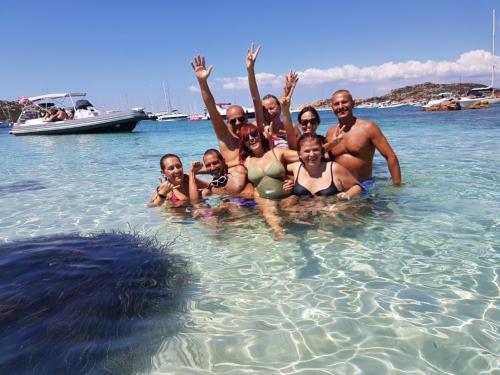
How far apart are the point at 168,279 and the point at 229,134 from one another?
3064 millimetres

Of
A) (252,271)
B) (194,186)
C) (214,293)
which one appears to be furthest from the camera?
(194,186)

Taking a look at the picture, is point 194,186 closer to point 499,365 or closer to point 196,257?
point 196,257

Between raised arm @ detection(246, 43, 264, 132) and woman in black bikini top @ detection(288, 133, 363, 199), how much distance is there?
104 cm

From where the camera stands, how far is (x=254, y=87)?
593cm

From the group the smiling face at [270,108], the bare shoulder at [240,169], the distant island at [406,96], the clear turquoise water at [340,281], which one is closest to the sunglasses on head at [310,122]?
the smiling face at [270,108]

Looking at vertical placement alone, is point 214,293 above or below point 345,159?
below

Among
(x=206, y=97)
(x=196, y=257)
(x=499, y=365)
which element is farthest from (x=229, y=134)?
(x=499, y=365)

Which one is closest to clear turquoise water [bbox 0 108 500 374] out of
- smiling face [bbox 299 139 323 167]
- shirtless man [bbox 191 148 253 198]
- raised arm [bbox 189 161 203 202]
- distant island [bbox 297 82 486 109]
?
raised arm [bbox 189 161 203 202]

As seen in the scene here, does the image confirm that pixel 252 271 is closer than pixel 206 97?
Yes

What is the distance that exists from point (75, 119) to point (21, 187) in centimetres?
2327

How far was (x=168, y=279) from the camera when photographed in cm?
342

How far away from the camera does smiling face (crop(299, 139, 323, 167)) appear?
4.91 meters

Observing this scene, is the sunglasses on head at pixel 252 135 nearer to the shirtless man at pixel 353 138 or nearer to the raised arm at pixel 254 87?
the raised arm at pixel 254 87

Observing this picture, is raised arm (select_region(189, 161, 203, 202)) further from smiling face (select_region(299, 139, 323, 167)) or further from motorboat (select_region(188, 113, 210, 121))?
motorboat (select_region(188, 113, 210, 121))
